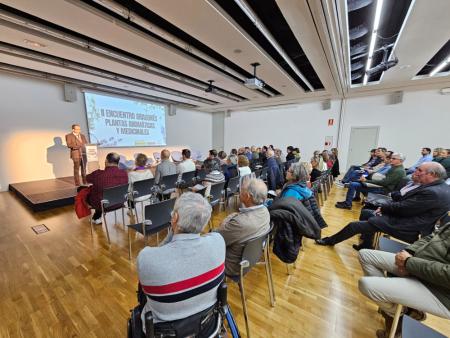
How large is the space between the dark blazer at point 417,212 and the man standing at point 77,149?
637 cm

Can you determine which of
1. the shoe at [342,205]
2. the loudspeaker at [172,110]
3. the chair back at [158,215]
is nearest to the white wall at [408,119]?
the shoe at [342,205]

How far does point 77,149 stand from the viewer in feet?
16.6

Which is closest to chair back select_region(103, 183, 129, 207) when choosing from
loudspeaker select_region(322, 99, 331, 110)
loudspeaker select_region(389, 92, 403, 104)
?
loudspeaker select_region(322, 99, 331, 110)

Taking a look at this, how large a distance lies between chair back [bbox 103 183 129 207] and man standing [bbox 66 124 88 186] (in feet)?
10.6

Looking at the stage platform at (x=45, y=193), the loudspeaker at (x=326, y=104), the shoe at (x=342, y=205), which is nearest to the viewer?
the stage platform at (x=45, y=193)

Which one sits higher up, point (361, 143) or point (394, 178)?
point (361, 143)

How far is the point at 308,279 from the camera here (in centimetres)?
208

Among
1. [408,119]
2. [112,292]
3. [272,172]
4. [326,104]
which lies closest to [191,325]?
[112,292]

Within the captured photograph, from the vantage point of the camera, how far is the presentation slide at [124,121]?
6.59 meters

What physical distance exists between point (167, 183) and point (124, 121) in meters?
5.10

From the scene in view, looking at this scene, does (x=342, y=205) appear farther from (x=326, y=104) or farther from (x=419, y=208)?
(x=326, y=104)

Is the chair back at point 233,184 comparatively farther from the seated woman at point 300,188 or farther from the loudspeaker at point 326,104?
the loudspeaker at point 326,104

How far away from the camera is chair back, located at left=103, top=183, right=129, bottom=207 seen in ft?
8.76

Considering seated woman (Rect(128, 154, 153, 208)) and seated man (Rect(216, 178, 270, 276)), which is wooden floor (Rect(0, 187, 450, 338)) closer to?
seated man (Rect(216, 178, 270, 276))
